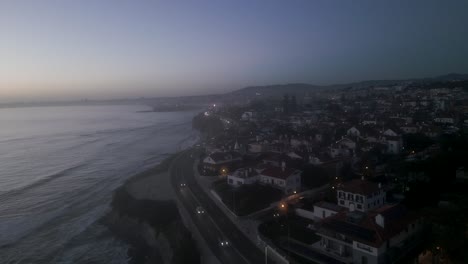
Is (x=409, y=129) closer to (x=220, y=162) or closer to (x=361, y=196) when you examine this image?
(x=220, y=162)

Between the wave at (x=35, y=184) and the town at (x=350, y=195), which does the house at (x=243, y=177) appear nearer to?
the town at (x=350, y=195)

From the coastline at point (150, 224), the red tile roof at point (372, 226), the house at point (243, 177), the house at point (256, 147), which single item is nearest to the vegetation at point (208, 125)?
the house at point (256, 147)

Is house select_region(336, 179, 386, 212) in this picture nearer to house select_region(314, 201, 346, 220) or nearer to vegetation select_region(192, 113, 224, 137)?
house select_region(314, 201, 346, 220)

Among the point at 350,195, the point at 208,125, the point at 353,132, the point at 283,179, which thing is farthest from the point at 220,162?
the point at 208,125

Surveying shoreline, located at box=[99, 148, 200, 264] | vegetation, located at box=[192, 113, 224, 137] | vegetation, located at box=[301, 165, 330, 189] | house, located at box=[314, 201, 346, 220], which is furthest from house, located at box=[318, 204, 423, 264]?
vegetation, located at box=[192, 113, 224, 137]

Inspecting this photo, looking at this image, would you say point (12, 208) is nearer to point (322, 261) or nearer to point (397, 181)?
point (322, 261)
